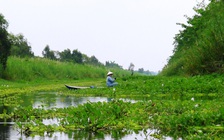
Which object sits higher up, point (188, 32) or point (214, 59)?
point (188, 32)

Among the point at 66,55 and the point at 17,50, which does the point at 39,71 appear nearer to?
the point at 17,50

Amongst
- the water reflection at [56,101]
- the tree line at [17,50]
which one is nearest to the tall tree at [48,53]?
the tree line at [17,50]

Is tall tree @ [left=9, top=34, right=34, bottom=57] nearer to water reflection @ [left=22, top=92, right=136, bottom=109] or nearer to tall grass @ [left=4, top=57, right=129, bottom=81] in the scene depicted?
tall grass @ [left=4, top=57, right=129, bottom=81]

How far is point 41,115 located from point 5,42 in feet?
82.7

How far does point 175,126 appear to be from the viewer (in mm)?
9594

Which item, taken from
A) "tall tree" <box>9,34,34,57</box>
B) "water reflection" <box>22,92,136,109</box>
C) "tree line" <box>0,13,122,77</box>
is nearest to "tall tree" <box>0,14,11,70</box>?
"tree line" <box>0,13,122,77</box>

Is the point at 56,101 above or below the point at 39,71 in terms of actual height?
below

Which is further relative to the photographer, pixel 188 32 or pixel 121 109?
pixel 188 32

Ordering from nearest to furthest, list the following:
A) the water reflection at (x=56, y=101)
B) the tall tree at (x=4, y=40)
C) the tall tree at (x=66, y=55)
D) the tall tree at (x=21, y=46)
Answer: the water reflection at (x=56, y=101) → the tall tree at (x=4, y=40) → the tall tree at (x=21, y=46) → the tall tree at (x=66, y=55)

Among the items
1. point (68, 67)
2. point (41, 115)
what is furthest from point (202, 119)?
point (68, 67)

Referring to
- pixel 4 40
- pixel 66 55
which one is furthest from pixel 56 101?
pixel 66 55

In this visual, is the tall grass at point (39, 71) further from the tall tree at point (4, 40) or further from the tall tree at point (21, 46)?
the tall tree at point (21, 46)

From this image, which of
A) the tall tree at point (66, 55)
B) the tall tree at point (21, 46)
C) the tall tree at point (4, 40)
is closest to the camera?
the tall tree at point (4, 40)

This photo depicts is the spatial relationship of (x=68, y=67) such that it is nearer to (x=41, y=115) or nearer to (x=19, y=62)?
(x=19, y=62)
